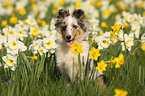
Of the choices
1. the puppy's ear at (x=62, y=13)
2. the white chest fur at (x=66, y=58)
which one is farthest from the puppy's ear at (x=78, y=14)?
the white chest fur at (x=66, y=58)

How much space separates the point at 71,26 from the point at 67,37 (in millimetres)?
249

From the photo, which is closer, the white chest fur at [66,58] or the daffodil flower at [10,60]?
the daffodil flower at [10,60]

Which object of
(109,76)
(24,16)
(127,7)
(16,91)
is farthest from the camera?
(127,7)

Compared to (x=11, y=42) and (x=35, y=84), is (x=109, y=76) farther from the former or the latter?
(x=11, y=42)

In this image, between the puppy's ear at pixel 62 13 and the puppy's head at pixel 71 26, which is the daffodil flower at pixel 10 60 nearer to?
the puppy's head at pixel 71 26

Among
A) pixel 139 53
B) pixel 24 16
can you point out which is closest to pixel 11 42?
pixel 139 53

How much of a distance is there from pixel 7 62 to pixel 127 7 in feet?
23.0

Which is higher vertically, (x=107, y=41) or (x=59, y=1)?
(x=59, y=1)

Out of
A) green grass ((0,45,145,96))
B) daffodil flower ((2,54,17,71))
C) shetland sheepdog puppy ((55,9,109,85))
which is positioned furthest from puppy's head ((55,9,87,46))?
daffodil flower ((2,54,17,71))

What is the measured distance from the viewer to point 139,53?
414 centimetres

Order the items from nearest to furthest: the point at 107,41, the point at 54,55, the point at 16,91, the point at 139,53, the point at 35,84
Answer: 1. the point at 16,91
2. the point at 107,41
3. the point at 35,84
4. the point at 54,55
5. the point at 139,53

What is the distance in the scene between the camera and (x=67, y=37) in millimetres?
3070

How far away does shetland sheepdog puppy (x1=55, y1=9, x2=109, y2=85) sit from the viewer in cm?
316

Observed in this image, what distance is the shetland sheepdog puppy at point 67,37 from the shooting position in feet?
10.4
